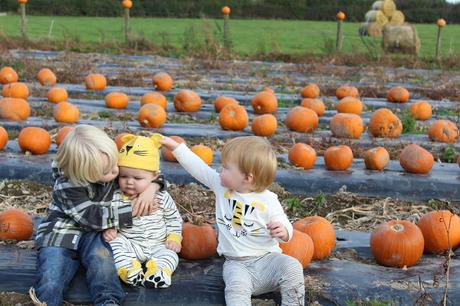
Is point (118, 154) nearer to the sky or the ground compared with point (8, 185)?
nearer to the sky

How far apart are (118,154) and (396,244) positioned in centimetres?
161

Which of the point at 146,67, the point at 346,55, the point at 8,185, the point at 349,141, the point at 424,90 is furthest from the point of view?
the point at 346,55

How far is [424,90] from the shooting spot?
13.4 metres

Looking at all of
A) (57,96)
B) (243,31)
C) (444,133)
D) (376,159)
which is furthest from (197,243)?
(243,31)

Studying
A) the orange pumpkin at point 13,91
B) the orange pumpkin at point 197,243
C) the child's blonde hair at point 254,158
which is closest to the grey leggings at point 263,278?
the orange pumpkin at point 197,243

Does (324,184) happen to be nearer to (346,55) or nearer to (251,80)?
(251,80)

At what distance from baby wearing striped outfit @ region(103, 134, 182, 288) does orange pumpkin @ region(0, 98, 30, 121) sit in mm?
4247

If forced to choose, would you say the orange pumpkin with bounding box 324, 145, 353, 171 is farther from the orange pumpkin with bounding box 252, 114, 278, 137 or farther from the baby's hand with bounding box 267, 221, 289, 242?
the baby's hand with bounding box 267, 221, 289, 242

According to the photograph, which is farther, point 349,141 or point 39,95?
point 39,95

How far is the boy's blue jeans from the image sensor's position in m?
3.64

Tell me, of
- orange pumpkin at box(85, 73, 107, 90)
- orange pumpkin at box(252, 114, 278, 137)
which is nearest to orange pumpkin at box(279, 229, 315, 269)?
orange pumpkin at box(252, 114, 278, 137)

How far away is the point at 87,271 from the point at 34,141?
116 inches

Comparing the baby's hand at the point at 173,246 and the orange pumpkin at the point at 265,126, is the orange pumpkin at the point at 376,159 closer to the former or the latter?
the orange pumpkin at the point at 265,126

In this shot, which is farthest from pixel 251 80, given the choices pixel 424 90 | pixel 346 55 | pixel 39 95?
pixel 346 55
